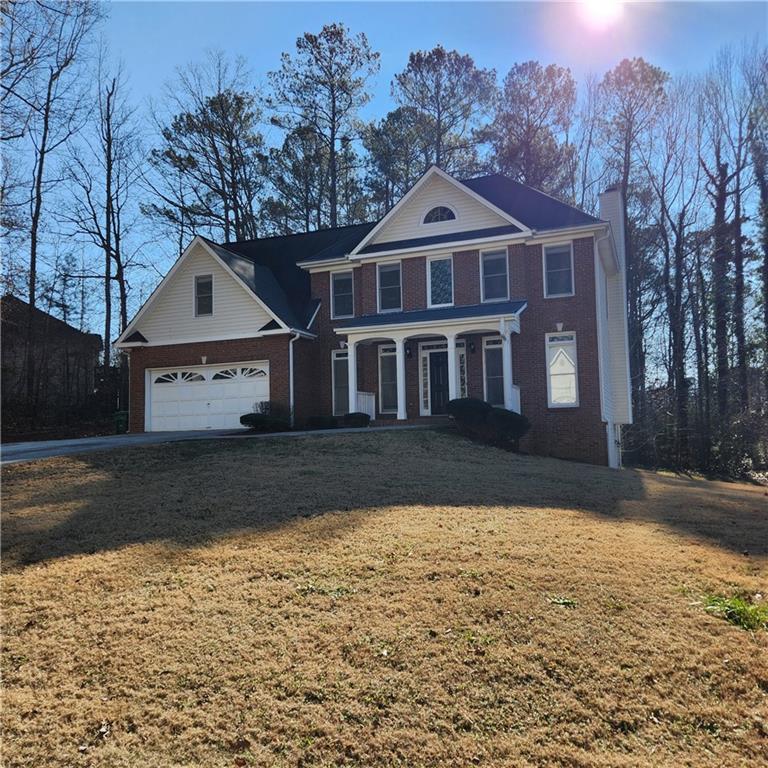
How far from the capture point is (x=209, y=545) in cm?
668

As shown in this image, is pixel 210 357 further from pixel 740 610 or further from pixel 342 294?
pixel 740 610

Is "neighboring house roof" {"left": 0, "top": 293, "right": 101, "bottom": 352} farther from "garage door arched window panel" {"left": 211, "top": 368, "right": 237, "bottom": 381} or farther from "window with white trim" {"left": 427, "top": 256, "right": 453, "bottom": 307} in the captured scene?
"window with white trim" {"left": 427, "top": 256, "right": 453, "bottom": 307}

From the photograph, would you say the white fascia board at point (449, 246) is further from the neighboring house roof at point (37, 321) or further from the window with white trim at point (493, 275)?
the neighboring house roof at point (37, 321)

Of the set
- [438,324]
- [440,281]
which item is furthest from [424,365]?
[440,281]

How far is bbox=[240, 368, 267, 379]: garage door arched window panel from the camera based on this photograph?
20.2 m

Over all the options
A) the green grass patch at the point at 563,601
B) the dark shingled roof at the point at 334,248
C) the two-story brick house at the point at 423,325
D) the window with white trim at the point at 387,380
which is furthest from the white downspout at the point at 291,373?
the green grass patch at the point at 563,601

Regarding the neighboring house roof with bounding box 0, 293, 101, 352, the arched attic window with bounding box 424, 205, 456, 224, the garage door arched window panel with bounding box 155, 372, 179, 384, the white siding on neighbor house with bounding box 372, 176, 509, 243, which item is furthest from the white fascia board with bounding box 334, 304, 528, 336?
the neighboring house roof with bounding box 0, 293, 101, 352

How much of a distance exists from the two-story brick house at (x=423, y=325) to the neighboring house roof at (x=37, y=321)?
812cm

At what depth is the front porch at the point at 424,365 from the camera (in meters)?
17.8

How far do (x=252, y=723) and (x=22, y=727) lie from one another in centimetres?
140

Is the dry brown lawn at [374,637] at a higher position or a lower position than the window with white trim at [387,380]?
lower

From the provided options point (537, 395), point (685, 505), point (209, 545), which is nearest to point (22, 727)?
point (209, 545)

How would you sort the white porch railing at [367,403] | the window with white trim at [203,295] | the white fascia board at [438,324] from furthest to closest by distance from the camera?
the window with white trim at [203,295]
the white porch railing at [367,403]
the white fascia board at [438,324]

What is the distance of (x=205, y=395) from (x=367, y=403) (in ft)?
17.6
